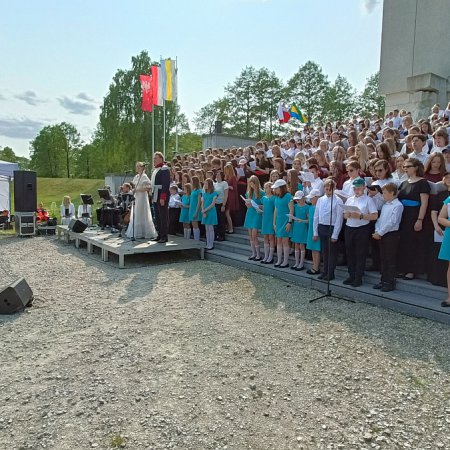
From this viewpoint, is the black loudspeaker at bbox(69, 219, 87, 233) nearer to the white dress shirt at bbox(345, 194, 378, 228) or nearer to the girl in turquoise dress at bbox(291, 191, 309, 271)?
the girl in turquoise dress at bbox(291, 191, 309, 271)

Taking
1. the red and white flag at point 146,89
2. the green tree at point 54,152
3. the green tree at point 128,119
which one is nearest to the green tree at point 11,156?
the green tree at point 54,152

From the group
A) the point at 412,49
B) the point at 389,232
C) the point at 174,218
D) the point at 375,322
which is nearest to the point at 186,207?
the point at 174,218

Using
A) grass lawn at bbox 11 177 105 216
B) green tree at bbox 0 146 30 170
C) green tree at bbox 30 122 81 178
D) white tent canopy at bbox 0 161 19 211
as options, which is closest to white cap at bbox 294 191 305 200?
white tent canopy at bbox 0 161 19 211

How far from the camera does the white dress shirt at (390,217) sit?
18.4ft

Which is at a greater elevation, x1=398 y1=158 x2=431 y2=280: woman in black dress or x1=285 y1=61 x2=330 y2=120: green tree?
x1=285 y1=61 x2=330 y2=120: green tree

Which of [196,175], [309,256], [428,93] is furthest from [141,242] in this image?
[428,93]

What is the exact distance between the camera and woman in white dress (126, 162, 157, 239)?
31.6 feet

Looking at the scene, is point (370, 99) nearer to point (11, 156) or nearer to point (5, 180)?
point (5, 180)

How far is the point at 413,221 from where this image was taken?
5734mm

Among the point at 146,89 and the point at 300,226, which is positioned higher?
the point at 146,89

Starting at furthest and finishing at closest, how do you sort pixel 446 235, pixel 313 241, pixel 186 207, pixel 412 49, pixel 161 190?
pixel 412 49, pixel 186 207, pixel 161 190, pixel 313 241, pixel 446 235

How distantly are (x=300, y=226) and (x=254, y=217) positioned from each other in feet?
4.13

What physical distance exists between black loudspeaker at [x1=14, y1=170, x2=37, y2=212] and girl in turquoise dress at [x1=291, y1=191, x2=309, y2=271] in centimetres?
979

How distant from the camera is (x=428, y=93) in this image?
17.0 m
